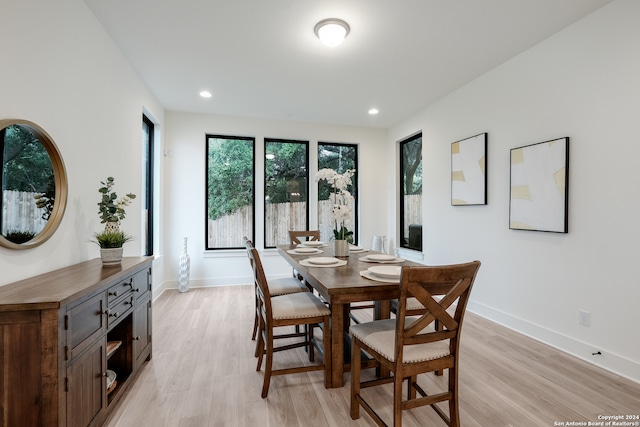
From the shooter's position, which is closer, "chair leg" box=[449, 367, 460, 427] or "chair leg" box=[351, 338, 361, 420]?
"chair leg" box=[449, 367, 460, 427]

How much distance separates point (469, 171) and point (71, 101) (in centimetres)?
386

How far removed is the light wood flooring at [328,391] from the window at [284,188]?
2.40 metres

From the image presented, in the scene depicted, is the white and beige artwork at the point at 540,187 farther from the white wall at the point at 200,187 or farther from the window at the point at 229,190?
the window at the point at 229,190

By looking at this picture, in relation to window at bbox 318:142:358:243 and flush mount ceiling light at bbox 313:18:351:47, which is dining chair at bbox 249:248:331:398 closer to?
flush mount ceiling light at bbox 313:18:351:47

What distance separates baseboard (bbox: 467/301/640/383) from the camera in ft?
7.02

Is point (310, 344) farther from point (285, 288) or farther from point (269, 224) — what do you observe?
point (269, 224)

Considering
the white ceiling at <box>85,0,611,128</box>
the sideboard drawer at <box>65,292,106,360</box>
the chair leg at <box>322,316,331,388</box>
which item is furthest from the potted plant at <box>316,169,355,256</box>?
the sideboard drawer at <box>65,292,106,360</box>

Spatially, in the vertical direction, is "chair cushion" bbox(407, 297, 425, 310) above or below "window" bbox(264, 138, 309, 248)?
below

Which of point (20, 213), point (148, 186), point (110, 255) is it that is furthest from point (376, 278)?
point (148, 186)

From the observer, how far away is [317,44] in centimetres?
274

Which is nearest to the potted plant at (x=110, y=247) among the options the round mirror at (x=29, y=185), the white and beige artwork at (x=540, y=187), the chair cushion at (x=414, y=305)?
the round mirror at (x=29, y=185)

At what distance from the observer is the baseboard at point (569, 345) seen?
7.02 feet

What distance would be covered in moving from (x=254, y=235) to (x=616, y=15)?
463 cm

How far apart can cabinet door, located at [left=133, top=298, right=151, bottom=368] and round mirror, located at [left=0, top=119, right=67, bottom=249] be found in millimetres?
745
